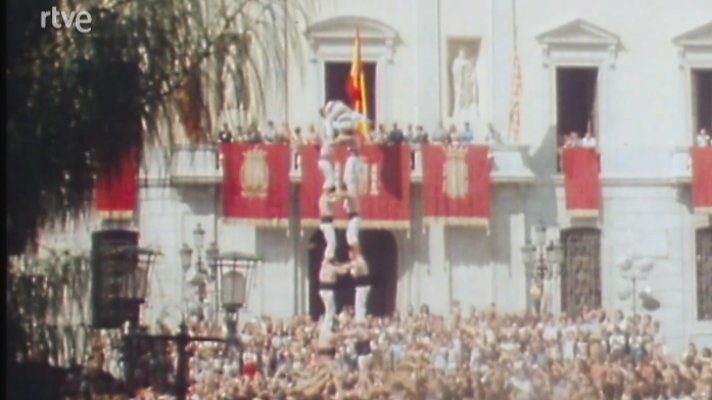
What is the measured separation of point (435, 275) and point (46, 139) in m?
1.24

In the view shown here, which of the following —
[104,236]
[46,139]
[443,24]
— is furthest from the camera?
[443,24]

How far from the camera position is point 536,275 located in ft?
15.7

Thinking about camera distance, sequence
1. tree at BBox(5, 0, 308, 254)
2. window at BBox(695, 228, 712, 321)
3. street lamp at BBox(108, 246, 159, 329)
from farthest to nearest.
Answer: window at BBox(695, 228, 712, 321), street lamp at BBox(108, 246, 159, 329), tree at BBox(5, 0, 308, 254)

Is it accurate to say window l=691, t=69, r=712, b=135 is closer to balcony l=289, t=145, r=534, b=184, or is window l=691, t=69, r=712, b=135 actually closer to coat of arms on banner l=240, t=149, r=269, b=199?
balcony l=289, t=145, r=534, b=184

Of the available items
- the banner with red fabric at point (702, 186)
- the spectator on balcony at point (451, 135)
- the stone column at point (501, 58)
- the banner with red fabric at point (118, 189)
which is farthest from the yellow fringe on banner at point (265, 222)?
the banner with red fabric at point (702, 186)

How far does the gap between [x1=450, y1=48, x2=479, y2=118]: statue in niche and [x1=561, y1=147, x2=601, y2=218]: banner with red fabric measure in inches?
12.4

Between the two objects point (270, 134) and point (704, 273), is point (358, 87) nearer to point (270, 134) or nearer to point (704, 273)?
point (270, 134)

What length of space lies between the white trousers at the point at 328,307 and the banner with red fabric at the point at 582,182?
29.6 inches

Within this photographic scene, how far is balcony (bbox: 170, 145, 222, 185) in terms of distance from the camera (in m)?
4.57

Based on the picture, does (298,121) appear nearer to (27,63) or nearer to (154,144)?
(154,144)

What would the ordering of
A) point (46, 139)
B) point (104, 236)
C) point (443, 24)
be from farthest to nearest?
point (443, 24) → point (104, 236) → point (46, 139)

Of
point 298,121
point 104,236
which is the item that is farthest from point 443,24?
point 104,236

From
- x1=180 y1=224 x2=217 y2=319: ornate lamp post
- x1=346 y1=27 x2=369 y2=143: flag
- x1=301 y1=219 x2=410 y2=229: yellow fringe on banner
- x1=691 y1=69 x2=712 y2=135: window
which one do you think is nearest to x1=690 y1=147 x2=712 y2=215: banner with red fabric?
x1=691 y1=69 x2=712 y2=135: window

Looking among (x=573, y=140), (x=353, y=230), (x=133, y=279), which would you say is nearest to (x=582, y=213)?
(x=573, y=140)
